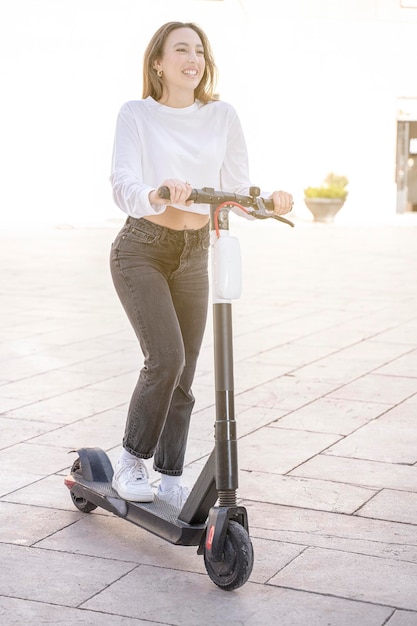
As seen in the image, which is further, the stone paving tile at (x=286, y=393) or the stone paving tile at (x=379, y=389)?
the stone paving tile at (x=379, y=389)

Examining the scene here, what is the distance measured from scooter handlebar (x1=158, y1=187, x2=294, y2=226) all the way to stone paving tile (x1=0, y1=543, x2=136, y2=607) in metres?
1.18

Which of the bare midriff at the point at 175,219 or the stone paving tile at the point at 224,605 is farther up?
the bare midriff at the point at 175,219

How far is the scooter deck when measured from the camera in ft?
11.7

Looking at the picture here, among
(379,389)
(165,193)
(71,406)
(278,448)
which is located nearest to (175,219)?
(165,193)

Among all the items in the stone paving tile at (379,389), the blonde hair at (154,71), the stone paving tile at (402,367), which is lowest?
Result: the stone paving tile at (402,367)

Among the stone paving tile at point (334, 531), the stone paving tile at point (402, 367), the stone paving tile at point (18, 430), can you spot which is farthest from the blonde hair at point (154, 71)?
the stone paving tile at point (402, 367)

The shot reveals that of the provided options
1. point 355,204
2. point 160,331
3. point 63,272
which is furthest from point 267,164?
point 160,331

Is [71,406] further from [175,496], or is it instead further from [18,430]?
[175,496]

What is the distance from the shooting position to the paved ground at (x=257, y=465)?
3318 mm

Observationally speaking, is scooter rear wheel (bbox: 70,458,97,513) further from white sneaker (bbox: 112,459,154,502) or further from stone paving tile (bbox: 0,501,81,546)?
white sneaker (bbox: 112,459,154,502)

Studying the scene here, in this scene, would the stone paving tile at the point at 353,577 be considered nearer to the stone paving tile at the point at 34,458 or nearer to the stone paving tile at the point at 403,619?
the stone paving tile at the point at 403,619

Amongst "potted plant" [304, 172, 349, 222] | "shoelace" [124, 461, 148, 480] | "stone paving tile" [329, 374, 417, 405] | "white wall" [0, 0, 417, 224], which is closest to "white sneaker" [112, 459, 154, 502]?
"shoelace" [124, 461, 148, 480]

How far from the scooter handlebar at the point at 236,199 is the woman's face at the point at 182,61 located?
1.80 feet

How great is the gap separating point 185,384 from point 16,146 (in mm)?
22611
